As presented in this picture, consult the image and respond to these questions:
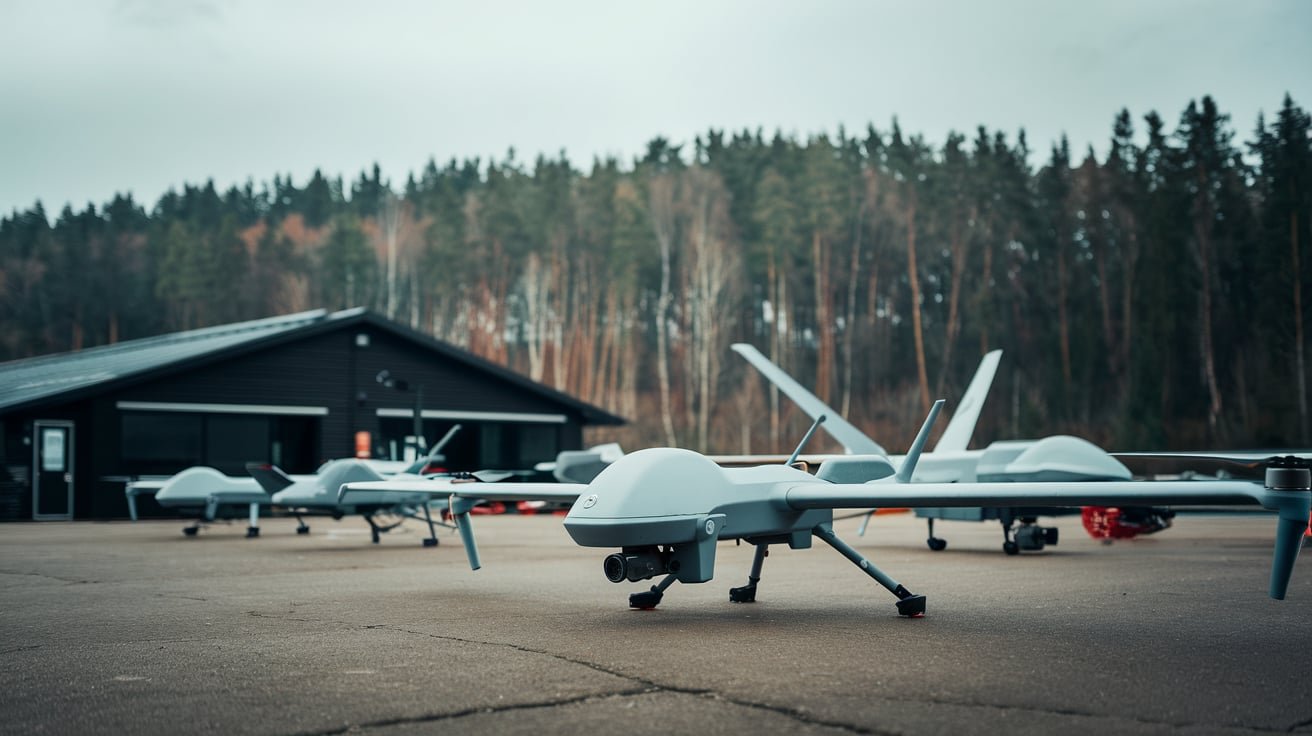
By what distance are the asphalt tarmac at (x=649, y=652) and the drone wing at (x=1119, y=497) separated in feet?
1.90

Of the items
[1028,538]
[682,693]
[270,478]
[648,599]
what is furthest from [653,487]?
[270,478]

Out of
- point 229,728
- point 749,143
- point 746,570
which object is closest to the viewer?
point 229,728

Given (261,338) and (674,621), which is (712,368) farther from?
(674,621)

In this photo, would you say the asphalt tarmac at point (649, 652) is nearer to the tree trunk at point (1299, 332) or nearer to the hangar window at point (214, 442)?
the hangar window at point (214, 442)

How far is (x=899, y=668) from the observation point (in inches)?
192

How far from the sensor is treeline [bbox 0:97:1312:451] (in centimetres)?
4038

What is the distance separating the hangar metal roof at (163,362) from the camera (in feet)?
81.2

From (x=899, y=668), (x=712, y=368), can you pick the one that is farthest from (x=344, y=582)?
(x=712, y=368)

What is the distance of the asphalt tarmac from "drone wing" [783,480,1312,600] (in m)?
0.58

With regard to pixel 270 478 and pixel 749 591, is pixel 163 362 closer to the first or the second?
pixel 270 478

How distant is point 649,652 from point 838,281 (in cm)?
4559

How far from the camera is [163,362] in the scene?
25891 millimetres

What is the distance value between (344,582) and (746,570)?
11.9 feet

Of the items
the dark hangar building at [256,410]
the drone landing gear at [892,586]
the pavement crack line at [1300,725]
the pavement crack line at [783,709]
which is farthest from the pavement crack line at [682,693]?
the dark hangar building at [256,410]
